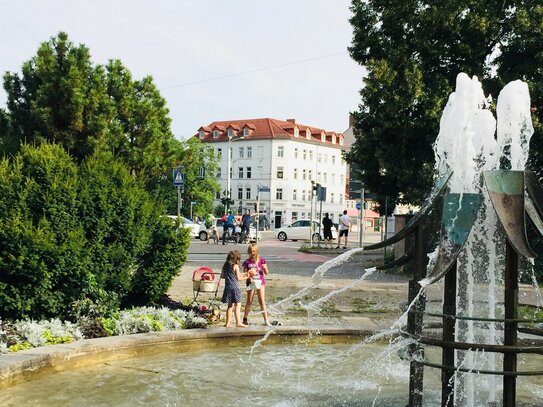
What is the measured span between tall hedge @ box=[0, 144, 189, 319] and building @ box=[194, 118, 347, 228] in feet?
284

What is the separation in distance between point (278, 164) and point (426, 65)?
79.5m

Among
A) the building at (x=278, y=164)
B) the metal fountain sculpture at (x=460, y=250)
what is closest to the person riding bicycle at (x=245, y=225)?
the metal fountain sculpture at (x=460, y=250)

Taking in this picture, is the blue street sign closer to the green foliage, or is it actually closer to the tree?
the green foliage

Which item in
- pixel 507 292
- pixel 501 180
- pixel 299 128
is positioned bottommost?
pixel 507 292

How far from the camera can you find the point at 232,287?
34.2 ft

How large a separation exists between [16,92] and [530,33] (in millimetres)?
19824

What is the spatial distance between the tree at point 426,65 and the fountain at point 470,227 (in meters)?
14.6

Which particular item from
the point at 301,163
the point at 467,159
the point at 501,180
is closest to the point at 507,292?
the point at 501,180

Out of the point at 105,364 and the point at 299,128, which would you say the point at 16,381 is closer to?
the point at 105,364

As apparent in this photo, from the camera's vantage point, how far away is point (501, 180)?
5289mm

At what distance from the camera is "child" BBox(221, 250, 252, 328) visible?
10336 millimetres

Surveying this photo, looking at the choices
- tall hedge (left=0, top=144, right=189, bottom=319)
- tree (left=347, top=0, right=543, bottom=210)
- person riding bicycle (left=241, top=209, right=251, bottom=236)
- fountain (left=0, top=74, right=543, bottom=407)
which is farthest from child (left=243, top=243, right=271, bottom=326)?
person riding bicycle (left=241, top=209, right=251, bottom=236)

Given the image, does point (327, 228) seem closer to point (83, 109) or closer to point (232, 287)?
point (83, 109)

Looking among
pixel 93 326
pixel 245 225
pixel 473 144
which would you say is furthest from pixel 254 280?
pixel 245 225
